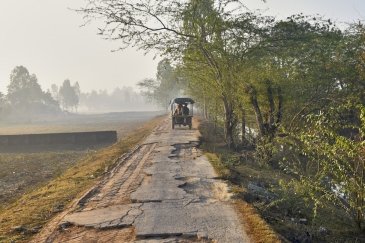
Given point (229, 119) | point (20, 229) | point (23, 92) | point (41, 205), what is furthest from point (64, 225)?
point (23, 92)

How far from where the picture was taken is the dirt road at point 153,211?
241 inches

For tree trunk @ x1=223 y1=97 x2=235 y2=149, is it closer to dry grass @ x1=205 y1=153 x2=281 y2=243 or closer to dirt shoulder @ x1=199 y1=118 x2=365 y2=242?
dirt shoulder @ x1=199 y1=118 x2=365 y2=242

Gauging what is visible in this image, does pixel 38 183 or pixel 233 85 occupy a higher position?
pixel 233 85

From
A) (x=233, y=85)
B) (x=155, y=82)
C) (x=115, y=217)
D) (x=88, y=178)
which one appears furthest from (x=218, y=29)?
(x=155, y=82)

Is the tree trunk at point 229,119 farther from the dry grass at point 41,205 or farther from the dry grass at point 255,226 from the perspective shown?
the dry grass at point 255,226

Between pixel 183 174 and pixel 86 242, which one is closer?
→ pixel 86 242

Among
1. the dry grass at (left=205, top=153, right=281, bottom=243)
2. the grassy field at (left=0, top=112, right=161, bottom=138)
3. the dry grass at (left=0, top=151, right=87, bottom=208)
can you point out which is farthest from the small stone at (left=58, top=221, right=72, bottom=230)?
the grassy field at (left=0, top=112, right=161, bottom=138)

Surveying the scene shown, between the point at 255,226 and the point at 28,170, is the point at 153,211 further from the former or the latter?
the point at 28,170

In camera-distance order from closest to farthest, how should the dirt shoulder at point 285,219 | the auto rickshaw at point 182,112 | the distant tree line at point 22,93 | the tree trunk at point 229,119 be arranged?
the dirt shoulder at point 285,219 < the tree trunk at point 229,119 < the auto rickshaw at point 182,112 < the distant tree line at point 22,93

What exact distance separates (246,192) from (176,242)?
3.38 m

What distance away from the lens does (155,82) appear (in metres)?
96.0

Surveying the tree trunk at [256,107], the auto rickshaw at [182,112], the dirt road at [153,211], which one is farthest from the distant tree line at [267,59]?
the auto rickshaw at [182,112]

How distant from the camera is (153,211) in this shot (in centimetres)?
736

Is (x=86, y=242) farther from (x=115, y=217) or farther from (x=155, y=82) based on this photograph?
(x=155, y=82)
